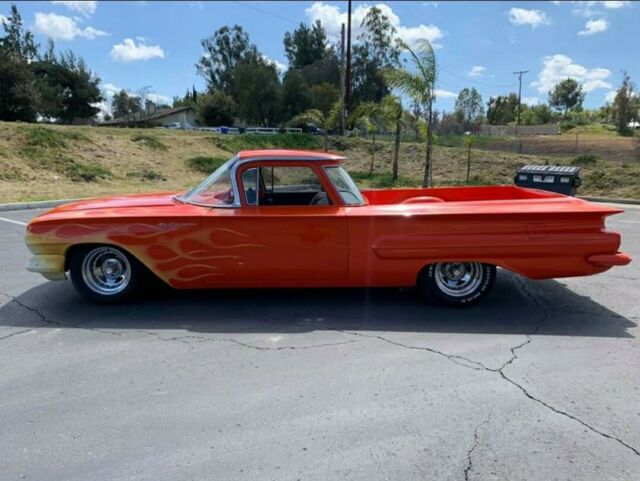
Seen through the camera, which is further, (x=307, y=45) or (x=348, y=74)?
(x=307, y=45)

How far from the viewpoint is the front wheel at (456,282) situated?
4871 millimetres

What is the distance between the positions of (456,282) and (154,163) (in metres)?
18.9

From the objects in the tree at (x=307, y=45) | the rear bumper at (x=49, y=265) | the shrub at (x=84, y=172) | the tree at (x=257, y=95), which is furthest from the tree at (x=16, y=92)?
the tree at (x=307, y=45)

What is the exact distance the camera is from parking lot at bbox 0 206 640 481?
8.72 ft

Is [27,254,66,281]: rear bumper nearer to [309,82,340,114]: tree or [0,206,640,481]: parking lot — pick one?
[0,206,640,481]: parking lot

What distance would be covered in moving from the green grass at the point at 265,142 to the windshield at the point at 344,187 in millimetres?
22218

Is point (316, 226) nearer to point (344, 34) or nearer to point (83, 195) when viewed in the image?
point (83, 195)

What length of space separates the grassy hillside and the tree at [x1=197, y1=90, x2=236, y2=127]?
27.0 meters

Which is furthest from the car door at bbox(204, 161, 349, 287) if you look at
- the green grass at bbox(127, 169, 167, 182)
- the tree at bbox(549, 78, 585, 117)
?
the tree at bbox(549, 78, 585, 117)

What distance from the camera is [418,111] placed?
17531 mm

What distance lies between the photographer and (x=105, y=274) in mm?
4996

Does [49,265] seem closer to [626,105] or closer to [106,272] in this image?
[106,272]

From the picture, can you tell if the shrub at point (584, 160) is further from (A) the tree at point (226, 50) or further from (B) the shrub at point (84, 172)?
(A) the tree at point (226, 50)

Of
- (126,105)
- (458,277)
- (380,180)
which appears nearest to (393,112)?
(380,180)
